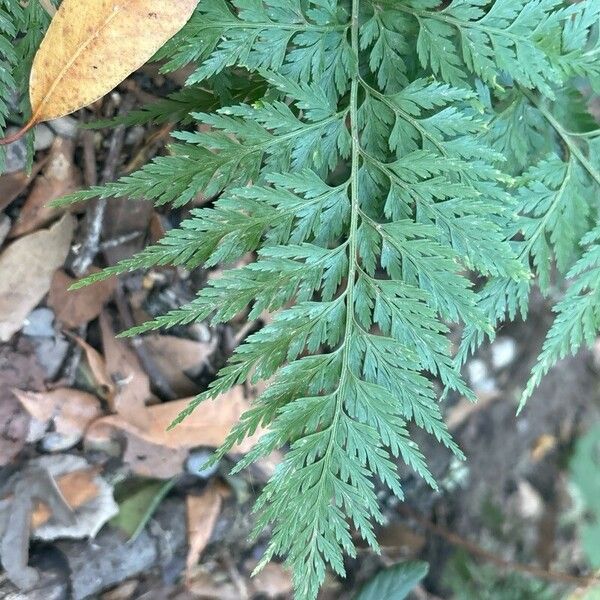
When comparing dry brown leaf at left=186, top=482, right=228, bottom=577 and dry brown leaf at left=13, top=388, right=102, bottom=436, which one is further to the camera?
dry brown leaf at left=186, top=482, right=228, bottom=577

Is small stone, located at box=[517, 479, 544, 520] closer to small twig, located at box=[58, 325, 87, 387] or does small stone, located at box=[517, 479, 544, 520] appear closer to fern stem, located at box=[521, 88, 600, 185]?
fern stem, located at box=[521, 88, 600, 185]

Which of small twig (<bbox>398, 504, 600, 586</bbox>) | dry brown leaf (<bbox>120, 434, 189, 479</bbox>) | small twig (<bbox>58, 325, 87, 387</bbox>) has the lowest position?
small twig (<bbox>398, 504, 600, 586</bbox>)

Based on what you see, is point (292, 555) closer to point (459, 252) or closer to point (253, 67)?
point (459, 252)

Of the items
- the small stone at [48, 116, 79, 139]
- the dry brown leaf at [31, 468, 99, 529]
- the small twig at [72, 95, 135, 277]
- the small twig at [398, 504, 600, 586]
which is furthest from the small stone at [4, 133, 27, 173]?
the small twig at [398, 504, 600, 586]

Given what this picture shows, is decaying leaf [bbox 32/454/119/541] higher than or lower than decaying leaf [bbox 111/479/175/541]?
higher

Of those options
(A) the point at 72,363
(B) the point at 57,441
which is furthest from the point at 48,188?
(B) the point at 57,441

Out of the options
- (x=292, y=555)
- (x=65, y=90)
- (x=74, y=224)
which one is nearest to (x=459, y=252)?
(x=292, y=555)
